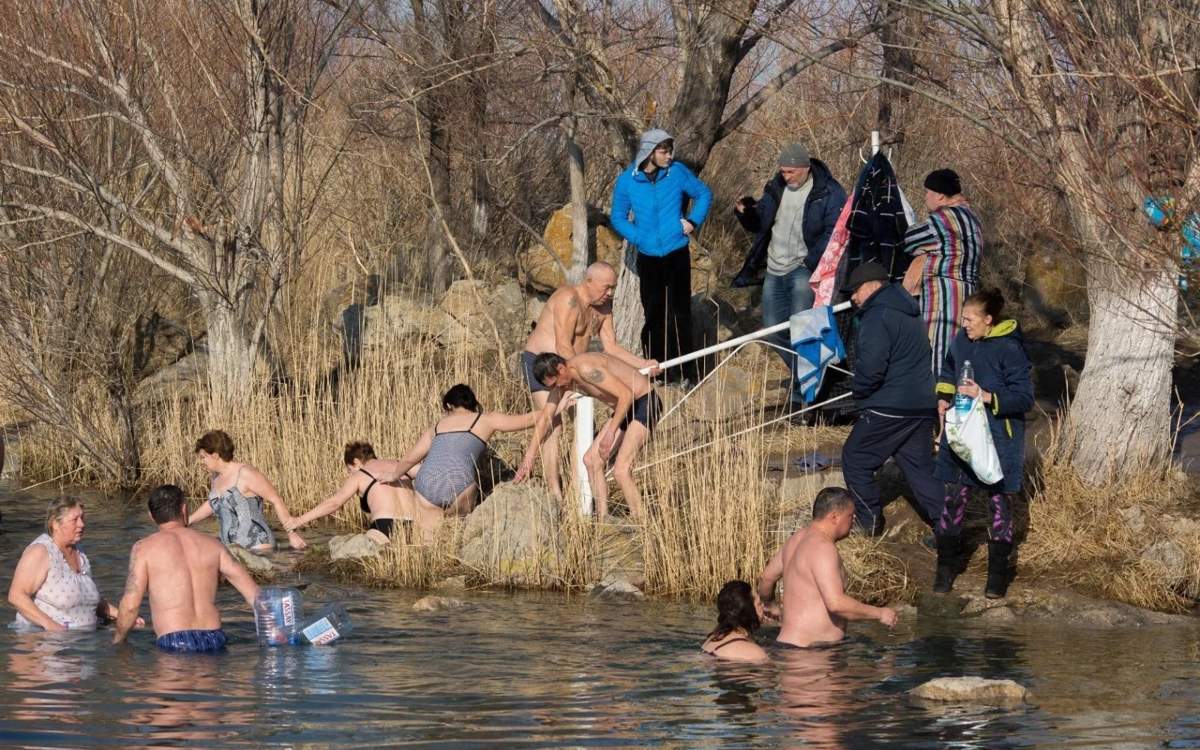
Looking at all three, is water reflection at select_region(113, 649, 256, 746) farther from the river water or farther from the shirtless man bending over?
the shirtless man bending over

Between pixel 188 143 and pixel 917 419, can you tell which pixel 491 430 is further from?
pixel 188 143

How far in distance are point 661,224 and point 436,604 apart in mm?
4456

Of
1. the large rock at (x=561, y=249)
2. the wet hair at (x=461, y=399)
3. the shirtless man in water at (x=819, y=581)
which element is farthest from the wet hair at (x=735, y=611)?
the large rock at (x=561, y=249)

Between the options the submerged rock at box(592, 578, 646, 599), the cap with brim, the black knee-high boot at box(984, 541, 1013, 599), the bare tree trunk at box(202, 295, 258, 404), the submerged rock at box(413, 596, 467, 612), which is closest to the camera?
the black knee-high boot at box(984, 541, 1013, 599)

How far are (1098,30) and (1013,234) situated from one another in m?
11.1

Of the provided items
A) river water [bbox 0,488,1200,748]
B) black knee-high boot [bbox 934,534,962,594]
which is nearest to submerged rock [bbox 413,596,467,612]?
river water [bbox 0,488,1200,748]

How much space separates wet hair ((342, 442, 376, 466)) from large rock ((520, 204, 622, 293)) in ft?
21.5

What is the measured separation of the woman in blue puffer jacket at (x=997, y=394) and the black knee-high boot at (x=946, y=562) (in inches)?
9.7

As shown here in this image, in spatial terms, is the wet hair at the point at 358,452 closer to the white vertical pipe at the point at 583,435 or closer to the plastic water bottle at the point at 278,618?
the white vertical pipe at the point at 583,435

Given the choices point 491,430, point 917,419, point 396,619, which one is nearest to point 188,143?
point 491,430

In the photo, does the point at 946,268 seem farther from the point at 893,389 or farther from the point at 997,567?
the point at 997,567

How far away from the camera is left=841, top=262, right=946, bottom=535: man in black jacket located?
11.1 metres

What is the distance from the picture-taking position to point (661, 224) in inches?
567

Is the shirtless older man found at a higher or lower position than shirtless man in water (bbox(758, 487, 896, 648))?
higher
